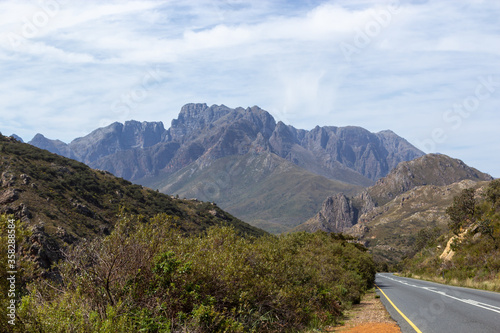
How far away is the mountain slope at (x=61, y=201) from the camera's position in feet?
91.9

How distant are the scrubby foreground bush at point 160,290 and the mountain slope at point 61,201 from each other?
1179cm

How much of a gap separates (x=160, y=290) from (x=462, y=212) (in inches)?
1800

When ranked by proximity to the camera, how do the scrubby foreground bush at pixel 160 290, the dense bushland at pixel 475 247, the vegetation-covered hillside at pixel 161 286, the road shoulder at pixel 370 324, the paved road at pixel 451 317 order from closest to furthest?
the scrubby foreground bush at pixel 160 290 → the vegetation-covered hillside at pixel 161 286 → the paved road at pixel 451 317 → the road shoulder at pixel 370 324 → the dense bushland at pixel 475 247

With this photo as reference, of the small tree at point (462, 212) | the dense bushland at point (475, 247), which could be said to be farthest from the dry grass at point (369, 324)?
the small tree at point (462, 212)

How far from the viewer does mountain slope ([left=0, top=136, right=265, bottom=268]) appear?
28.0 meters

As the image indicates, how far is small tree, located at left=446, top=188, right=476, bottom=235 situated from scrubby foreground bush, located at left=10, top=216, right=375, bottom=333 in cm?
3887

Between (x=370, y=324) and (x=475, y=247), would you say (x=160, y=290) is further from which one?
(x=475, y=247)

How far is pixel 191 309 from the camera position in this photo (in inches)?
362

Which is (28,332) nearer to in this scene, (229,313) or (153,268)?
(153,268)

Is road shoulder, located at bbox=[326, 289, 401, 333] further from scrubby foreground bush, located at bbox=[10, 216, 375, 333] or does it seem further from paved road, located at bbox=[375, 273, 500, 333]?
scrubby foreground bush, located at bbox=[10, 216, 375, 333]

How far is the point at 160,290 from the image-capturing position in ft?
28.9

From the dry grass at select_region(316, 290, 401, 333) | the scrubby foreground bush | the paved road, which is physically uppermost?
the scrubby foreground bush

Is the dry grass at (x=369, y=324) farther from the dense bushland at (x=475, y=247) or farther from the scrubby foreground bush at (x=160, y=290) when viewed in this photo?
the dense bushland at (x=475, y=247)

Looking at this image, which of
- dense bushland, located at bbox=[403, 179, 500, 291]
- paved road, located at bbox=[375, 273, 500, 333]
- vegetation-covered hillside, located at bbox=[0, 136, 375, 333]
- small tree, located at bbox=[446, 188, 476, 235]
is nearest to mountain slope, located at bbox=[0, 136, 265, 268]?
vegetation-covered hillside, located at bbox=[0, 136, 375, 333]
